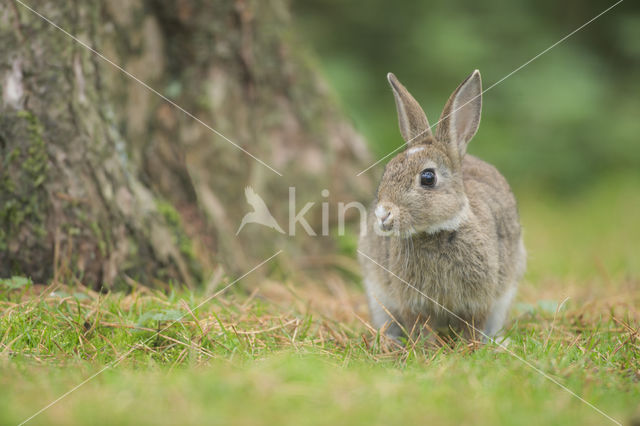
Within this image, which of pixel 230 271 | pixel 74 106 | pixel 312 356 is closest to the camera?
pixel 312 356

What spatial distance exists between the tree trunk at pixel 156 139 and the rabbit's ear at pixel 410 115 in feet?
5.11

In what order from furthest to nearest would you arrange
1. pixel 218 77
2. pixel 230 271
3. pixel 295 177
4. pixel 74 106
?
pixel 295 177 < pixel 218 77 < pixel 230 271 < pixel 74 106

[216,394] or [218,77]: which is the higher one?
[218,77]

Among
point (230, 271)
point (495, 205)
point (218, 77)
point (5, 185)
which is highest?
point (218, 77)

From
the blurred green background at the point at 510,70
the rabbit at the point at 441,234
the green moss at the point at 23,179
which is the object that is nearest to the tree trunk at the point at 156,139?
the green moss at the point at 23,179

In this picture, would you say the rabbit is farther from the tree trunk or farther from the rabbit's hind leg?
the tree trunk

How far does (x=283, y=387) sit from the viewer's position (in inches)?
86.8

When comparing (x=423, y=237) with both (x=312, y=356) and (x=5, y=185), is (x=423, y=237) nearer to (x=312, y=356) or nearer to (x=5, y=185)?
(x=312, y=356)

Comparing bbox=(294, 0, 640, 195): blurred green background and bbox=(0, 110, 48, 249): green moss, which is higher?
bbox=(294, 0, 640, 195): blurred green background

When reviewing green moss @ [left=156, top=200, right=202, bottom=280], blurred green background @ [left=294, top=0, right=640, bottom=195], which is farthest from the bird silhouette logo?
blurred green background @ [left=294, top=0, right=640, bottom=195]

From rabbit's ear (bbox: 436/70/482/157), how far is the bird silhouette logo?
1.91 m

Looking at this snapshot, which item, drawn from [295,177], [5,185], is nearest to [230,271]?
[295,177]

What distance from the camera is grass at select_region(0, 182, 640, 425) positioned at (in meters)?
2.07

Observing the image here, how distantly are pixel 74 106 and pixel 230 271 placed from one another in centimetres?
147
